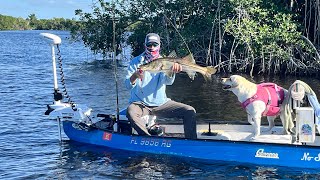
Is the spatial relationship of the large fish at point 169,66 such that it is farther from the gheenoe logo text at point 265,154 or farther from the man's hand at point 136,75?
the gheenoe logo text at point 265,154

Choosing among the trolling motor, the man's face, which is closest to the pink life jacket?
the man's face

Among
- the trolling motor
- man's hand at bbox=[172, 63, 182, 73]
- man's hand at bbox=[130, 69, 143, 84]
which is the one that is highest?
man's hand at bbox=[172, 63, 182, 73]

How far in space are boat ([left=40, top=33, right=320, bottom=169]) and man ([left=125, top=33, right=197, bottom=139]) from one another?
372 mm

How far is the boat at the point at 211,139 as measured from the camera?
10.6 meters

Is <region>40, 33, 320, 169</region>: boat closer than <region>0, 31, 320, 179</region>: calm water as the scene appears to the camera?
Yes

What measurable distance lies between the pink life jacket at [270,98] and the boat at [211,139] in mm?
400

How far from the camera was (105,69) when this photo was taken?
34562 millimetres

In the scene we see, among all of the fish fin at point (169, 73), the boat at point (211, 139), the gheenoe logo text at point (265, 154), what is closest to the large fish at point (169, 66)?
the fish fin at point (169, 73)

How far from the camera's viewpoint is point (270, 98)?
11125 mm

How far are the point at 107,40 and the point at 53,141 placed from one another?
26.4 m

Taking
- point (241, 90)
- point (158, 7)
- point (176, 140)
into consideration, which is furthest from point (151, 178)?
point (158, 7)

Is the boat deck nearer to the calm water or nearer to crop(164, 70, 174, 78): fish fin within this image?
the calm water

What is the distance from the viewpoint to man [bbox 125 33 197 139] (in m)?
11.2

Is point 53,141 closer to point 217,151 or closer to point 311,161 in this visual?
point 217,151
